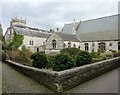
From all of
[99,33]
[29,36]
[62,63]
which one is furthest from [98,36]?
[62,63]

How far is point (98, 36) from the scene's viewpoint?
3209 centimetres

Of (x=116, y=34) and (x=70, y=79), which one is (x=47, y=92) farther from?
(x=116, y=34)

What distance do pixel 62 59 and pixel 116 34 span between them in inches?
892

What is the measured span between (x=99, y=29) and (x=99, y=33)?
1.83m

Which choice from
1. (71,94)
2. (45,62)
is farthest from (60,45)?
(71,94)

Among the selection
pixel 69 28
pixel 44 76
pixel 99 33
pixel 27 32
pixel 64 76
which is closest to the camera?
pixel 64 76

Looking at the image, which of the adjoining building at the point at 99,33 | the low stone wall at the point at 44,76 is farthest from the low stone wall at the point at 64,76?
the adjoining building at the point at 99,33

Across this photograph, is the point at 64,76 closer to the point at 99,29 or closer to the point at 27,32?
the point at 99,29

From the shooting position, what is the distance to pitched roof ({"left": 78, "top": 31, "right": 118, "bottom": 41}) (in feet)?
97.6

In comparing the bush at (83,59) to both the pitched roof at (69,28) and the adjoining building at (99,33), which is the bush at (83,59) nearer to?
the adjoining building at (99,33)

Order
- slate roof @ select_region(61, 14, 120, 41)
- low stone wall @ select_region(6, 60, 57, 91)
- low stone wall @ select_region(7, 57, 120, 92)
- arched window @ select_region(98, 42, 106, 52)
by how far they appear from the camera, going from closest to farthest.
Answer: low stone wall @ select_region(7, 57, 120, 92)
low stone wall @ select_region(6, 60, 57, 91)
arched window @ select_region(98, 42, 106, 52)
slate roof @ select_region(61, 14, 120, 41)

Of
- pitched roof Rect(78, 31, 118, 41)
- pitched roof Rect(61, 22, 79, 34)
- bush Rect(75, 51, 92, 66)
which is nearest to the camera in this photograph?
bush Rect(75, 51, 92, 66)

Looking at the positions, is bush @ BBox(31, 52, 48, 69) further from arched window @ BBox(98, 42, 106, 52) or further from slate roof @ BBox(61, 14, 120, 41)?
slate roof @ BBox(61, 14, 120, 41)

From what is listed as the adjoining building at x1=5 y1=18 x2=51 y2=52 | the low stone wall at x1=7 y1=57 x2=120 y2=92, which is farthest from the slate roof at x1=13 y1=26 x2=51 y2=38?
the low stone wall at x1=7 y1=57 x2=120 y2=92
